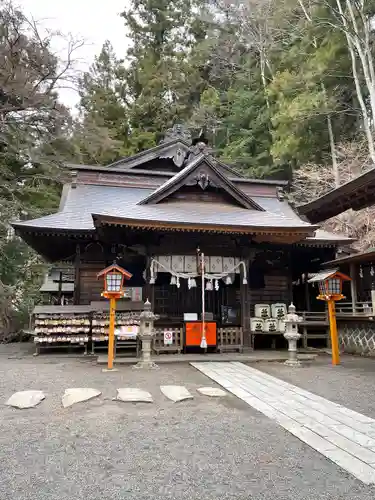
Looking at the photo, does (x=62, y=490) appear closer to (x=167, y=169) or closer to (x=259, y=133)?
(x=167, y=169)

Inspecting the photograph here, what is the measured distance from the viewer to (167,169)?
17156 millimetres

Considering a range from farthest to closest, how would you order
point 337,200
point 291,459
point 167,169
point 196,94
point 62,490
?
point 196,94 < point 167,169 < point 337,200 < point 291,459 < point 62,490

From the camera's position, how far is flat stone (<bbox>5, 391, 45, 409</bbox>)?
502cm

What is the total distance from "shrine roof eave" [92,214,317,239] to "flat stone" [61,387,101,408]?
14.1ft

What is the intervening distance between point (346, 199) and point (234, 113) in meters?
23.0

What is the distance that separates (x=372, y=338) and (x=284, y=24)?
765 inches

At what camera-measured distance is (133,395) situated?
5.49 metres

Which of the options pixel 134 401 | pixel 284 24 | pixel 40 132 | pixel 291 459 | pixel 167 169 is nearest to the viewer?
pixel 291 459

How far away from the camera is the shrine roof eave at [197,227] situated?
29.8 ft

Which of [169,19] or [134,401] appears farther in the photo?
[169,19]

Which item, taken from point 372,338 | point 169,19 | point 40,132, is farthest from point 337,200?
point 169,19

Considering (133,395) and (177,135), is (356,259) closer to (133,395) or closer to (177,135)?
(133,395)

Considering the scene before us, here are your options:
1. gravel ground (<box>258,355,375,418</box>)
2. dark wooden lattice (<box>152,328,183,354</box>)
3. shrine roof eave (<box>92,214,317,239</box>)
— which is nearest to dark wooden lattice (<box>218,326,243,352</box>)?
dark wooden lattice (<box>152,328,183,354</box>)

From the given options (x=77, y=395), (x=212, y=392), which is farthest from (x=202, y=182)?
(x=77, y=395)
